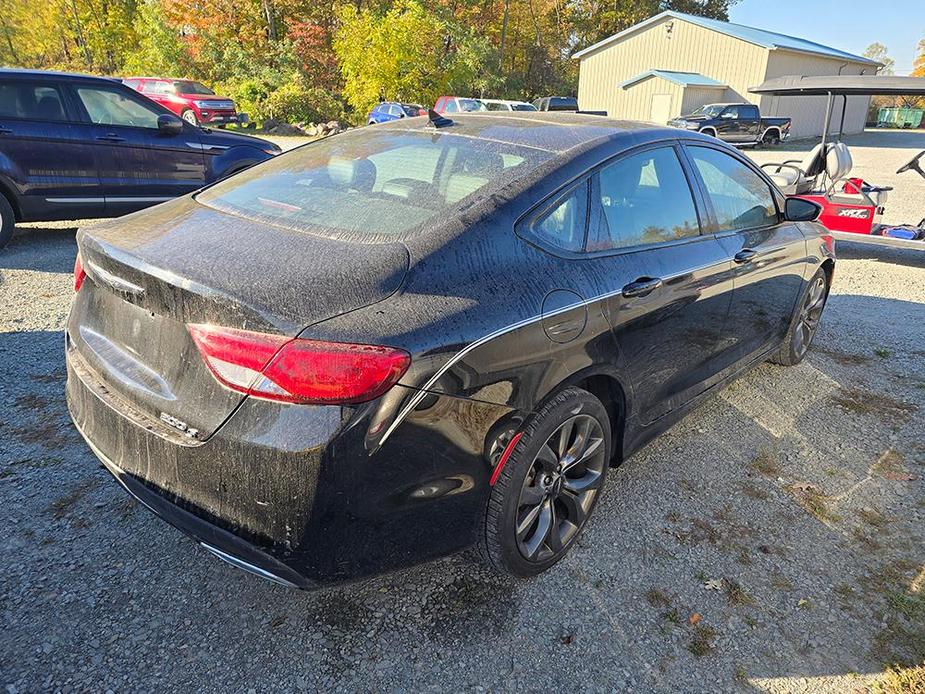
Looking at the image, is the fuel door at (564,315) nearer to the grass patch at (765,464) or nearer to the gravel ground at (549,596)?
the gravel ground at (549,596)

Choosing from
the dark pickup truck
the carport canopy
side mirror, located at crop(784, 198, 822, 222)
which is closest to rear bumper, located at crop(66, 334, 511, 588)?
side mirror, located at crop(784, 198, 822, 222)

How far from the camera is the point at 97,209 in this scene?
6.76m

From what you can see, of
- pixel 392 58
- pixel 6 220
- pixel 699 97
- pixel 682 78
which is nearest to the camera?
pixel 6 220

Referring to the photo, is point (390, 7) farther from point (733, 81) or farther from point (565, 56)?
point (733, 81)

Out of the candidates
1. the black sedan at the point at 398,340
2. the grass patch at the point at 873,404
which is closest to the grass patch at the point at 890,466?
the grass patch at the point at 873,404

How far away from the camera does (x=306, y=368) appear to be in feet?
5.56

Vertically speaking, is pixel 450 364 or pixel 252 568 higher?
pixel 450 364

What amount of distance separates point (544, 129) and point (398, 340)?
152 centimetres

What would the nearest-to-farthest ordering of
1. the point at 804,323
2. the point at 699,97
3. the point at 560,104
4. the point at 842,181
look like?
the point at 804,323 → the point at 842,181 → the point at 560,104 → the point at 699,97

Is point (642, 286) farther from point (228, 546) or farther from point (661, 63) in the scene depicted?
point (661, 63)

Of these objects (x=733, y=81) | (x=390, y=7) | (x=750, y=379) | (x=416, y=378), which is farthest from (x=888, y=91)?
(x=390, y=7)

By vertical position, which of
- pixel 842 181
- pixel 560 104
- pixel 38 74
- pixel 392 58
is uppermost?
pixel 392 58

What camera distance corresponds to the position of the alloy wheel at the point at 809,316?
442 centimetres

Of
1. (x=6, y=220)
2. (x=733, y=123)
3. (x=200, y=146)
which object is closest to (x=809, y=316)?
(x=200, y=146)
